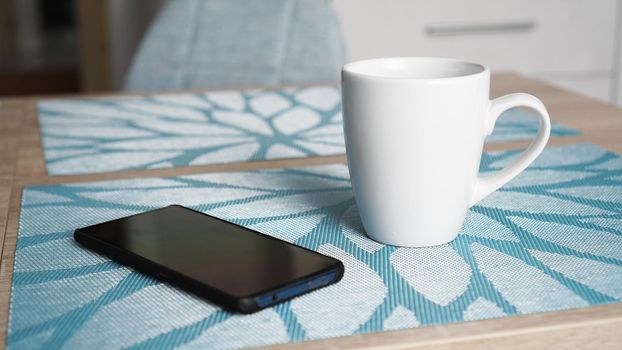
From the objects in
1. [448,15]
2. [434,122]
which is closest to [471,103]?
[434,122]

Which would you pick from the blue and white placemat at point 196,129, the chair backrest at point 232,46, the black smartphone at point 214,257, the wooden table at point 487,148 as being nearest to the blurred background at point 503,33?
the chair backrest at point 232,46

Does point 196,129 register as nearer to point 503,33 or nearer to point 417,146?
point 417,146

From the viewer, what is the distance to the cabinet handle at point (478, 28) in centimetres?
250

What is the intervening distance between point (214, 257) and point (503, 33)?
2.19 m

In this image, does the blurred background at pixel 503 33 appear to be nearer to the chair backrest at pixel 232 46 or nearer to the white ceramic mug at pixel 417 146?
the chair backrest at pixel 232 46

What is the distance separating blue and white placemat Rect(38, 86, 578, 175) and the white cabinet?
4.03 feet

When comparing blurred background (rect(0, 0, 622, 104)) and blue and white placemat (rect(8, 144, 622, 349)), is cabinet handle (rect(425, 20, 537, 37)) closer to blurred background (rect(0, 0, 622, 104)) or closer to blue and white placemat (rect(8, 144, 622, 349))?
blurred background (rect(0, 0, 622, 104))

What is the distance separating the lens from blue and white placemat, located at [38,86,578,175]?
887 mm

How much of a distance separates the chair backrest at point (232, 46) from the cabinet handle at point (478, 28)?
97 cm

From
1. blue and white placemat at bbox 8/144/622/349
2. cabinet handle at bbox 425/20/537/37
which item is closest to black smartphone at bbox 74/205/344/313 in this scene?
blue and white placemat at bbox 8/144/622/349

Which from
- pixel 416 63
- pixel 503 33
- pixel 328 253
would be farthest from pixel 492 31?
pixel 328 253

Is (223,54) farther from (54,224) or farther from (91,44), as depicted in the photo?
(91,44)

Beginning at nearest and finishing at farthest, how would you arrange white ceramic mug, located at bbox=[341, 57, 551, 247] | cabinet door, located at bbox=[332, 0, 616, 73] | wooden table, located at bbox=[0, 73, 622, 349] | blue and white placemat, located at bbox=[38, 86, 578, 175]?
wooden table, located at bbox=[0, 73, 622, 349]
white ceramic mug, located at bbox=[341, 57, 551, 247]
blue and white placemat, located at bbox=[38, 86, 578, 175]
cabinet door, located at bbox=[332, 0, 616, 73]

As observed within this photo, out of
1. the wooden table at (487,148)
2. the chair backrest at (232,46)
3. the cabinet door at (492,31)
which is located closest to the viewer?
the wooden table at (487,148)
